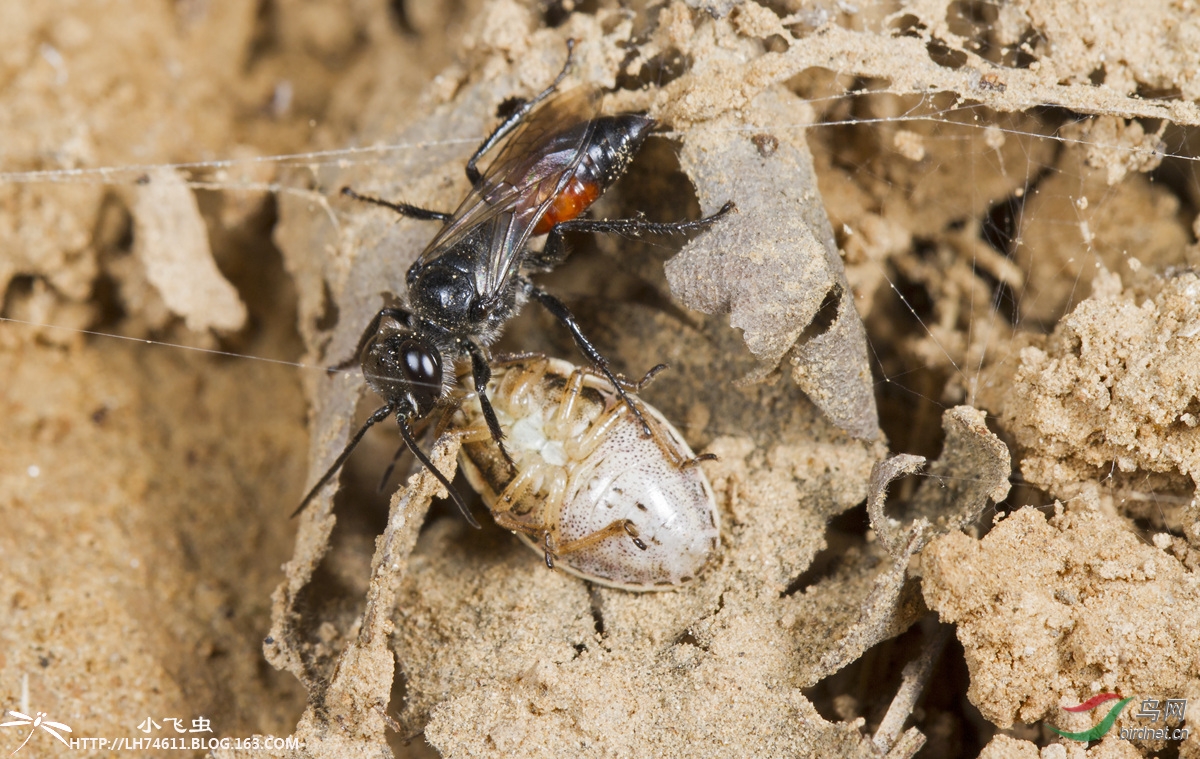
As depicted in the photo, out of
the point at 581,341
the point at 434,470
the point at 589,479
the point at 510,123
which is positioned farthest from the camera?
the point at 510,123

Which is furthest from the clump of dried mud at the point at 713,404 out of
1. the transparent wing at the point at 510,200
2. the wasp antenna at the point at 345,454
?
the transparent wing at the point at 510,200

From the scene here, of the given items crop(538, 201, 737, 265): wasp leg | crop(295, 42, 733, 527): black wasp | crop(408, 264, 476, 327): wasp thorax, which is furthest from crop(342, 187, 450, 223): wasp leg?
crop(538, 201, 737, 265): wasp leg

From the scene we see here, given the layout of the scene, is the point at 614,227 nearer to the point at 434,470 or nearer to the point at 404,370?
the point at 404,370

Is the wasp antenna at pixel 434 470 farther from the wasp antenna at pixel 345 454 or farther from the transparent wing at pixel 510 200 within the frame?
the transparent wing at pixel 510 200

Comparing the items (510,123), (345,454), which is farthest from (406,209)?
(345,454)

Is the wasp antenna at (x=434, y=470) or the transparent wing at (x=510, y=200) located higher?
the transparent wing at (x=510, y=200)

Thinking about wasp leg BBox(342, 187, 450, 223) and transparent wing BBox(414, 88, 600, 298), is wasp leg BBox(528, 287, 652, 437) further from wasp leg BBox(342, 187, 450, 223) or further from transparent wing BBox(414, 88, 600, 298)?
wasp leg BBox(342, 187, 450, 223)

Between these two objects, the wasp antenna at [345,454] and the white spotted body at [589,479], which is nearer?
the white spotted body at [589,479]
